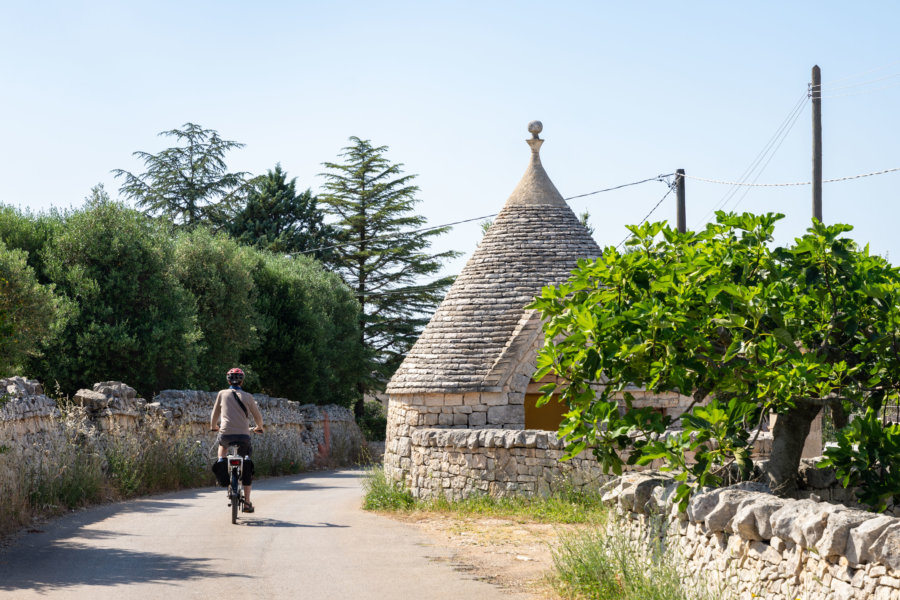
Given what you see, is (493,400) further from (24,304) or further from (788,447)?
(24,304)

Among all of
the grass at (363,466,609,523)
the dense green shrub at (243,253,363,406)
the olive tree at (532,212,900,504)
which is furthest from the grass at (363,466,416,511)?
the dense green shrub at (243,253,363,406)

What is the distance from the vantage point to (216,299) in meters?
25.7

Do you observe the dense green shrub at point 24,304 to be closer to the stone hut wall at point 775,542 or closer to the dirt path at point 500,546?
the dirt path at point 500,546

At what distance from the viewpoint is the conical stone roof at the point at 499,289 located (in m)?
14.8

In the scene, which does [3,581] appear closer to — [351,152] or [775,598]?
[775,598]

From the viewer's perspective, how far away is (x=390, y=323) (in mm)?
42094

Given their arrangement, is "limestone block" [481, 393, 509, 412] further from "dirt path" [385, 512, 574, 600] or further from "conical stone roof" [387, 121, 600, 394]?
"dirt path" [385, 512, 574, 600]

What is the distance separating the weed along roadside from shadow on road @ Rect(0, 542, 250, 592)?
1.33 metres

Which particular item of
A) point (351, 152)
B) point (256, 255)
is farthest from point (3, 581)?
point (351, 152)

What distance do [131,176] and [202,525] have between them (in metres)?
35.2

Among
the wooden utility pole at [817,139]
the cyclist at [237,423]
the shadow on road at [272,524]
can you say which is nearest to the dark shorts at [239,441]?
the cyclist at [237,423]

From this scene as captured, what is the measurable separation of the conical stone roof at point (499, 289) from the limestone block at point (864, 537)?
1021cm

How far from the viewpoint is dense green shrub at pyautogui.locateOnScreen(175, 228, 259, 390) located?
25562mm

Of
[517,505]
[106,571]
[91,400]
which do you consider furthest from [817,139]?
[106,571]
